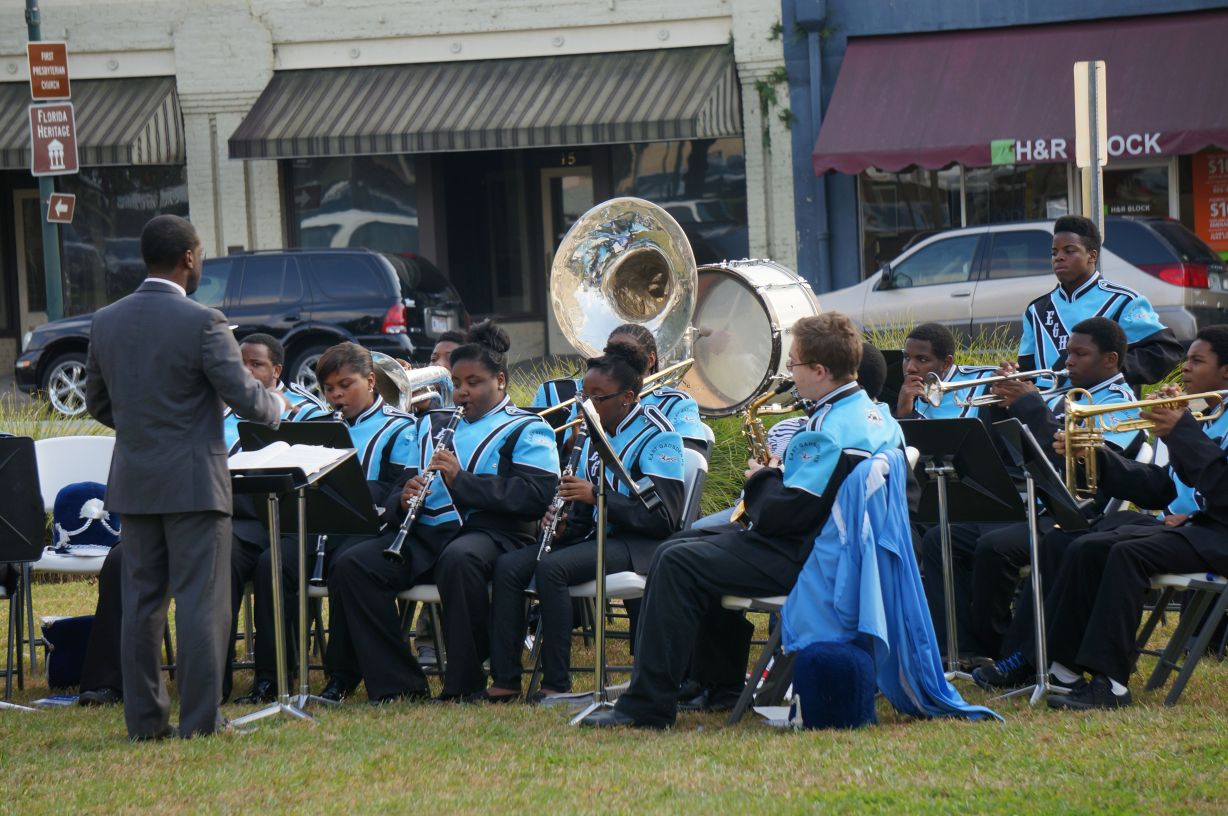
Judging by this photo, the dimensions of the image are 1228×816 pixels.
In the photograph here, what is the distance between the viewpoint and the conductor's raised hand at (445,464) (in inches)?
270

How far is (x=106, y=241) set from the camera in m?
22.2

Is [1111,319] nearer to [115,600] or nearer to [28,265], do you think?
[115,600]

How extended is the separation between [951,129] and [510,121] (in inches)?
199

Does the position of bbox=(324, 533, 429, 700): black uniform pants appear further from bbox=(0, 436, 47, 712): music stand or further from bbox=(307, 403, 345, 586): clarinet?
bbox=(0, 436, 47, 712): music stand

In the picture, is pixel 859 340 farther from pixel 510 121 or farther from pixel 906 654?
pixel 510 121

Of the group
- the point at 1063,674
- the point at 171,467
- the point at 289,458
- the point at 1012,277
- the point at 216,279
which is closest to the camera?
the point at 171,467

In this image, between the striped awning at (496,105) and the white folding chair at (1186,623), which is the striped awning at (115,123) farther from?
the white folding chair at (1186,623)

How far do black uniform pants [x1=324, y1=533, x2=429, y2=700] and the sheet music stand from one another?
70cm

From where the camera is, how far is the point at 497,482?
703 cm

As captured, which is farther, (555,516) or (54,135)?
(54,135)

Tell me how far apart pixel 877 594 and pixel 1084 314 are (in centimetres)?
268

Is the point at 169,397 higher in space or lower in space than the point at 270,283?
lower

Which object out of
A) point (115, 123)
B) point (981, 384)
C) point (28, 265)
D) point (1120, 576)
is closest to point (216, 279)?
point (115, 123)

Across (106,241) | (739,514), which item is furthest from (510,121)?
(739,514)
